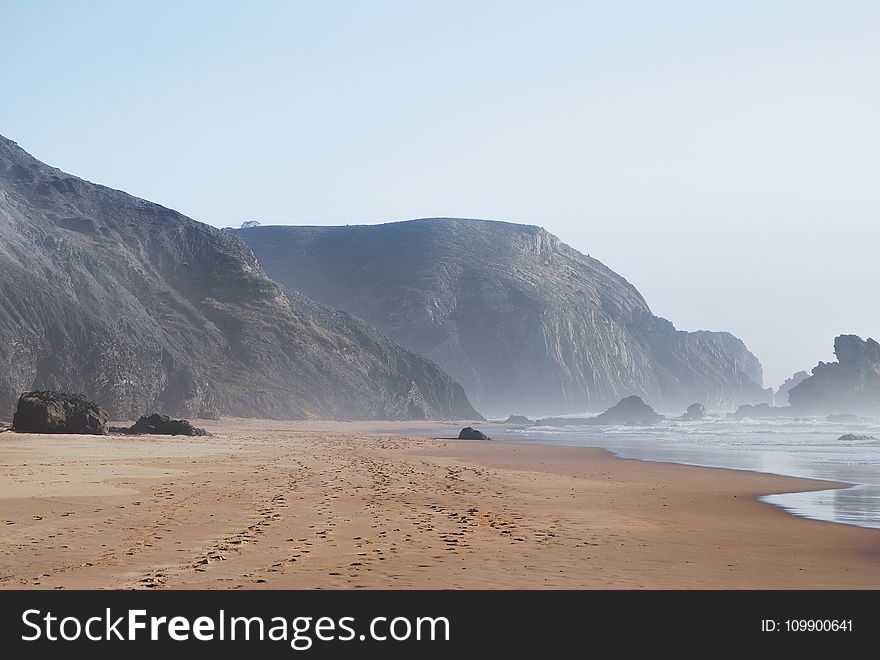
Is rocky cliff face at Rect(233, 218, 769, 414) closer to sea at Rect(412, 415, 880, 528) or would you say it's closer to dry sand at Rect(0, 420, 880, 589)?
sea at Rect(412, 415, 880, 528)

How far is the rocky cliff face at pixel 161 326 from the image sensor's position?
4875 cm

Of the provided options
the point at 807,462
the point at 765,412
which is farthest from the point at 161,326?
the point at 765,412

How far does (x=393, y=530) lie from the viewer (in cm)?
1138

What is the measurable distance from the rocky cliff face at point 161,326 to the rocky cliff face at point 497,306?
40851 millimetres

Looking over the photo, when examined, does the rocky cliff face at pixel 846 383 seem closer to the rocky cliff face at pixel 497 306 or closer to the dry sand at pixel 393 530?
the rocky cliff face at pixel 497 306

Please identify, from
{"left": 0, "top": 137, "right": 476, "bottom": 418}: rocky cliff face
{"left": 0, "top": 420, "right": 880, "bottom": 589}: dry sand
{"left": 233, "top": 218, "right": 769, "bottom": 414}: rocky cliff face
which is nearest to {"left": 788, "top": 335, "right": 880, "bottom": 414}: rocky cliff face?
{"left": 233, "top": 218, "right": 769, "bottom": 414}: rocky cliff face

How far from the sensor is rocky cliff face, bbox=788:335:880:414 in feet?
352

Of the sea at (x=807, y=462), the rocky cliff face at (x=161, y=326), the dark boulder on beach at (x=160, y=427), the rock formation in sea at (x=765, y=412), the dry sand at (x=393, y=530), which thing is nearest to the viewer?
the dry sand at (x=393, y=530)

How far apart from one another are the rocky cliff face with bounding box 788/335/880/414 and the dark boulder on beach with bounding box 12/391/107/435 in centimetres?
9552

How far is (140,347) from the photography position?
5362 centimetres

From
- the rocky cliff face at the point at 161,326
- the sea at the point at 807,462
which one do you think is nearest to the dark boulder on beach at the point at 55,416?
the rocky cliff face at the point at 161,326

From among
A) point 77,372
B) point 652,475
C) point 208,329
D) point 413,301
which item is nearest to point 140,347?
point 77,372

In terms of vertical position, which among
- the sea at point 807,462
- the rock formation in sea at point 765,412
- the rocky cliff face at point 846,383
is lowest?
the sea at point 807,462
